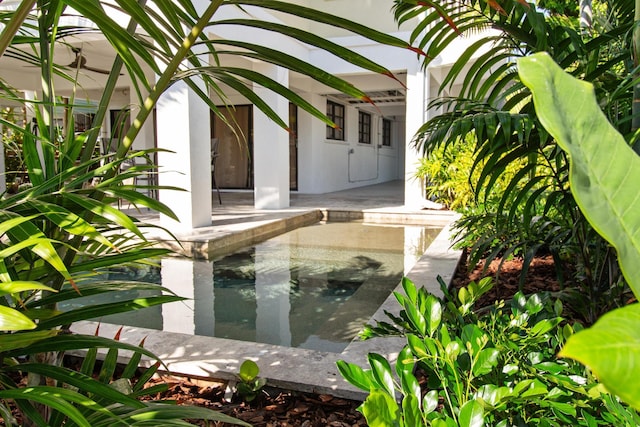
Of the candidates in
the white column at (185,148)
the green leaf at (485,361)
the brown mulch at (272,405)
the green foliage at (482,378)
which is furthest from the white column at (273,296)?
the green leaf at (485,361)

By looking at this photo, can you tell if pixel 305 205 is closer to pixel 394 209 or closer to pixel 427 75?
pixel 394 209

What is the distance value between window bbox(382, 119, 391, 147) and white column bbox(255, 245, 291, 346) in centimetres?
1281

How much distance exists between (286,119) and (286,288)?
5053mm

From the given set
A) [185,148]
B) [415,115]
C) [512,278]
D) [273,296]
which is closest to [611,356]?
[512,278]

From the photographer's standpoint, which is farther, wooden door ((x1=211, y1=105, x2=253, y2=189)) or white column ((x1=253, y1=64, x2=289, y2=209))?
wooden door ((x1=211, y1=105, x2=253, y2=189))

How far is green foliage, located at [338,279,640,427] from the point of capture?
694mm

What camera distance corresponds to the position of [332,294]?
3701mm

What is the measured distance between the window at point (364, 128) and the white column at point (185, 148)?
351 inches

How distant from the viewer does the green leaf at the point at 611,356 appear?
0.79ft

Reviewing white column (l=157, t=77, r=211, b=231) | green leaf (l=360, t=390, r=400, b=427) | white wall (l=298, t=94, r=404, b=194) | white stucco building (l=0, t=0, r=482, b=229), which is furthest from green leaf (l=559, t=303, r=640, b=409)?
white wall (l=298, t=94, r=404, b=194)

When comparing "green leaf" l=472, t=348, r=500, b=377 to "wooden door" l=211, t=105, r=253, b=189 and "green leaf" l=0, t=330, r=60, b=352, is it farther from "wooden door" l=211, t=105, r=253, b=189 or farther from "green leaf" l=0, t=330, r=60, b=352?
"wooden door" l=211, t=105, r=253, b=189

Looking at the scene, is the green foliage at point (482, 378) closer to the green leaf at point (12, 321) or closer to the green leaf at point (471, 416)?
the green leaf at point (471, 416)

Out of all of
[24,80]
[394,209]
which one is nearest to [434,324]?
[394,209]

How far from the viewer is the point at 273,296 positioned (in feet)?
12.0
